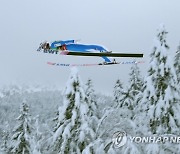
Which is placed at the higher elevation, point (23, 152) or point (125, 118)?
point (125, 118)

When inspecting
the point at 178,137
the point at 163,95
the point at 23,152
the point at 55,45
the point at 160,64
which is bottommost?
the point at 23,152

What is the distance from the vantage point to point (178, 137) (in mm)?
17828

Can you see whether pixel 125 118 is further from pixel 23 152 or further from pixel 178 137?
pixel 23 152

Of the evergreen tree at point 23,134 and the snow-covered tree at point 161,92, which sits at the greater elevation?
the snow-covered tree at point 161,92

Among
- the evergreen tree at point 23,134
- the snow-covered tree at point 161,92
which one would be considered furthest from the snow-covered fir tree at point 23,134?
the snow-covered tree at point 161,92

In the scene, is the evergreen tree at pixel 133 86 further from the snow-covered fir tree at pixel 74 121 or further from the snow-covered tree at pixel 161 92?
the snow-covered fir tree at pixel 74 121

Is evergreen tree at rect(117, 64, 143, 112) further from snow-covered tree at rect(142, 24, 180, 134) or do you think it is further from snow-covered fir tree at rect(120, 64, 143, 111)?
snow-covered tree at rect(142, 24, 180, 134)

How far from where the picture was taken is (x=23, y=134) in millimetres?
30125

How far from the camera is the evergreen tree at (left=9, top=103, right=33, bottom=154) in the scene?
2995cm

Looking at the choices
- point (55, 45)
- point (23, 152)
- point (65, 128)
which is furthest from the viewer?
point (23, 152)

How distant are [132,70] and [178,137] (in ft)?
60.6

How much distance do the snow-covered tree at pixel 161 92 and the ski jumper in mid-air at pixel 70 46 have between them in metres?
5.47

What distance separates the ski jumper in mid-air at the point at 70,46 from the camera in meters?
24.5

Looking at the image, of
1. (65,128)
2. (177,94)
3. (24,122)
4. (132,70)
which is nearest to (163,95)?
(177,94)
